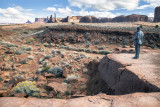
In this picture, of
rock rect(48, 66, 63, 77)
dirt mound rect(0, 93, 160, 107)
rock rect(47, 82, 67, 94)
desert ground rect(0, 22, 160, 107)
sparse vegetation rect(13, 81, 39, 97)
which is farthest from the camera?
rock rect(48, 66, 63, 77)

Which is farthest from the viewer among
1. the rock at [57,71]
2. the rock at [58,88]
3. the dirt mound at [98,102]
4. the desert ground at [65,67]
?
the rock at [57,71]

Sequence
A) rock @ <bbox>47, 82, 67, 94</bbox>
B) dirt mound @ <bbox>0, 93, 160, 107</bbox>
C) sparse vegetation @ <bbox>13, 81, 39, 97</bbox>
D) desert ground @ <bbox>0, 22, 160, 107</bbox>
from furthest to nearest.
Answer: rock @ <bbox>47, 82, 67, 94</bbox>
desert ground @ <bbox>0, 22, 160, 107</bbox>
sparse vegetation @ <bbox>13, 81, 39, 97</bbox>
dirt mound @ <bbox>0, 93, 160, 107</bbox>

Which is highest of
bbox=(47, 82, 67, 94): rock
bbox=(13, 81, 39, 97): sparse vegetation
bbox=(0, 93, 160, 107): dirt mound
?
bbox=(0, 93, 160, 107): dirt mound

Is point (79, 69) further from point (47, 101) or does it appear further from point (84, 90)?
point (47, 101)

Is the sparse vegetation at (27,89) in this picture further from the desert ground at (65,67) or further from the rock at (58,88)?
the rock at (58,88)

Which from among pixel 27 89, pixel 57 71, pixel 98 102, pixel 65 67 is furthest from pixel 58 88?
pixel 98 102

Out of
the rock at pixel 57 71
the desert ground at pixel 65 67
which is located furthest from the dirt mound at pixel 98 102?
the rock at pixel 57 71

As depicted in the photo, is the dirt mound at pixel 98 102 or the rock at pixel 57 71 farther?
the rock at pixel 57 71

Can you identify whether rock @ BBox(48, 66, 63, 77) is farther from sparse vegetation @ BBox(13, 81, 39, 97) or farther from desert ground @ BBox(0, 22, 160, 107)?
sparse vegetation @ BBox(13, 81, 39, 97)

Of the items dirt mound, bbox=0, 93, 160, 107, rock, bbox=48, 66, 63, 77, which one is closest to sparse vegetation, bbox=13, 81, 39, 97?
dirt mound, bbox=0, 93, 160, 107

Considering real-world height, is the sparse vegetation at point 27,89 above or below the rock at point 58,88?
above

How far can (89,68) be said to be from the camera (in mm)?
9797

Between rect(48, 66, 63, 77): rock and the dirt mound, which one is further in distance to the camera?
rect(48, 66, 63, 77): rock

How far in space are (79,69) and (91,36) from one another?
1166 centimetres
